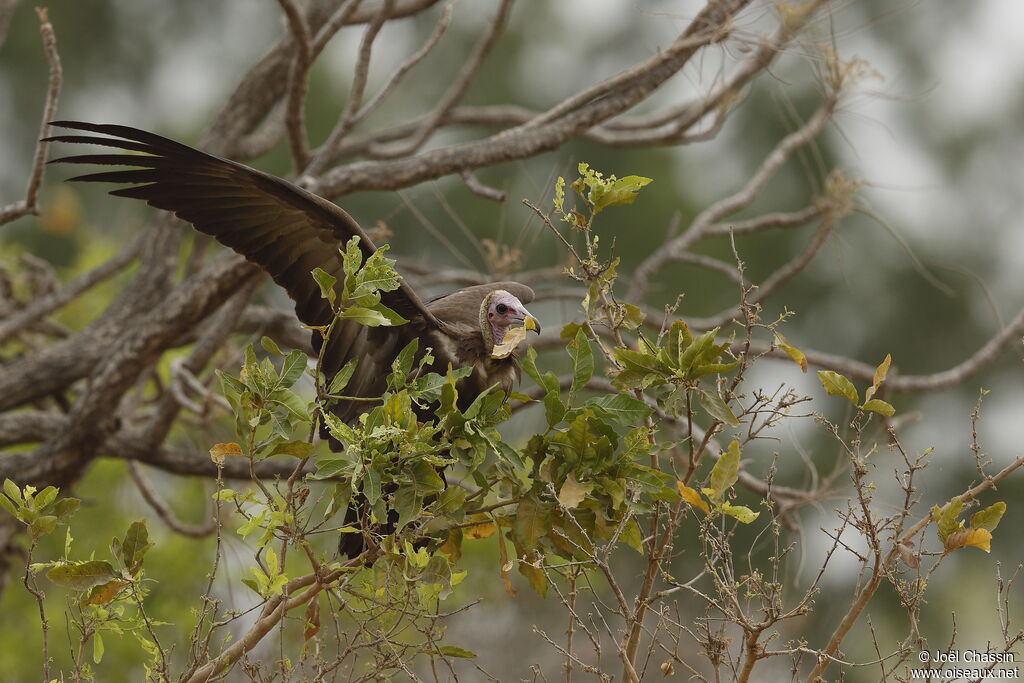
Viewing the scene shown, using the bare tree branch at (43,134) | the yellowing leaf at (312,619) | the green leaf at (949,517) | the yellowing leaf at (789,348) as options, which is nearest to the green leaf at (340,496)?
the yellowing leaf at (312,619)

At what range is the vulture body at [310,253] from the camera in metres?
3.37

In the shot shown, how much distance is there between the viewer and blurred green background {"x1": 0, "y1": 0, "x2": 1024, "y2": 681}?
11.5 meters

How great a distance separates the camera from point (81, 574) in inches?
96.2

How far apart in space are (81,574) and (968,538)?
190 cm

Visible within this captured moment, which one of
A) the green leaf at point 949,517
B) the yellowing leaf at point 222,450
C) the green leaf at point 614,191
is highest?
the green leaf at point 614,191

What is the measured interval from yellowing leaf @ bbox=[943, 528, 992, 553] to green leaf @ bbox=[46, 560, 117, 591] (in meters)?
1.82

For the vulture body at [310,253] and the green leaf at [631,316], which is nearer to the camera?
the green leaf at [631,316]

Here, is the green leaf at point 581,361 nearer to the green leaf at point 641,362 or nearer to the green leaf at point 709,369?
the green leaf at point 641,362

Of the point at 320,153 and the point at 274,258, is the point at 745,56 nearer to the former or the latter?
the point at 320,153

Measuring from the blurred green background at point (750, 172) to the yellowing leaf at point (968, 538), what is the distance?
7.32 meters

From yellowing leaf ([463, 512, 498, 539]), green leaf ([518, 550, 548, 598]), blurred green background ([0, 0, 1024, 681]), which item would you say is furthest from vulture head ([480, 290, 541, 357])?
blurred green background ([0, 0, 1024, 681])

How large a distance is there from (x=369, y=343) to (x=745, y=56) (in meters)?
2.08

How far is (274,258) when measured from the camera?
359 cm

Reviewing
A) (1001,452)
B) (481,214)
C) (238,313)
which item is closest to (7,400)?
(238,313)
